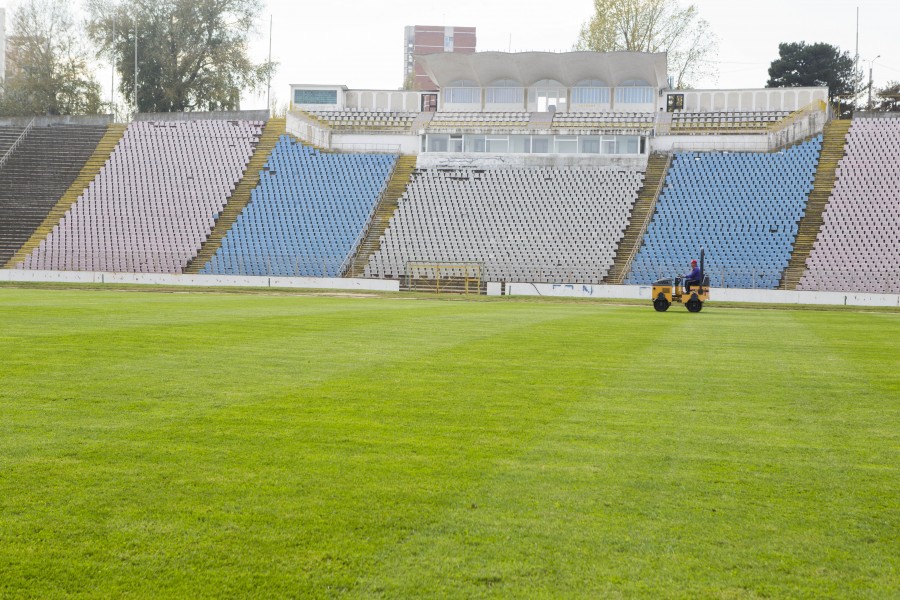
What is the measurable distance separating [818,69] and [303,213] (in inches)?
2086

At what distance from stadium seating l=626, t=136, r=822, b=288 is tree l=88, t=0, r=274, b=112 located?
40.8m

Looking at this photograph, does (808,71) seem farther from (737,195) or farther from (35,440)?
(35,440)

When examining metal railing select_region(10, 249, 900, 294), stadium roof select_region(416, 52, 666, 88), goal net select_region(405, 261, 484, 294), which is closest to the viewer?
metal railing select_region(10, 249, 900, 294)

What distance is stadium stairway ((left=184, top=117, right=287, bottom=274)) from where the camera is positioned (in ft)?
167

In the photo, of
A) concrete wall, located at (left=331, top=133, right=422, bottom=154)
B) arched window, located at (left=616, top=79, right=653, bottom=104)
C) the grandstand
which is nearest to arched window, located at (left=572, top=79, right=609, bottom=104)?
the grandstand

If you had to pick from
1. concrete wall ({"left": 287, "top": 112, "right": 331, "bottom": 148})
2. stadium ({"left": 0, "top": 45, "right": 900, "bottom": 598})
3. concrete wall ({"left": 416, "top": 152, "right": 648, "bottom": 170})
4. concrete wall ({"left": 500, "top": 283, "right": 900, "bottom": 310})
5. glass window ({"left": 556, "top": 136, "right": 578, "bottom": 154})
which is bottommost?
concrete wall ({"left": 500, "top": 283, "right": 900, "bottom": 310})

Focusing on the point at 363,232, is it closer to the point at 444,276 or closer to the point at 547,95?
the point at 444,276

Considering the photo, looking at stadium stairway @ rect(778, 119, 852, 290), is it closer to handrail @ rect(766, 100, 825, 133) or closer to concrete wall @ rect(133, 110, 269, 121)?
handrail @ rect(766, 100, 825, 133)

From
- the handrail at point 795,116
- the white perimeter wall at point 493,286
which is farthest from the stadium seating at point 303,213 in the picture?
the handrail at point 795,116

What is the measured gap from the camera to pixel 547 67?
63.5 metres

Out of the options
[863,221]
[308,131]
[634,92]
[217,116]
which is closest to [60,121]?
[217,116]

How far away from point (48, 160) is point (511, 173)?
101 feet

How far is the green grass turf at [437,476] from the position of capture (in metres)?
4.83

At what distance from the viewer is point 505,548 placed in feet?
17.1
